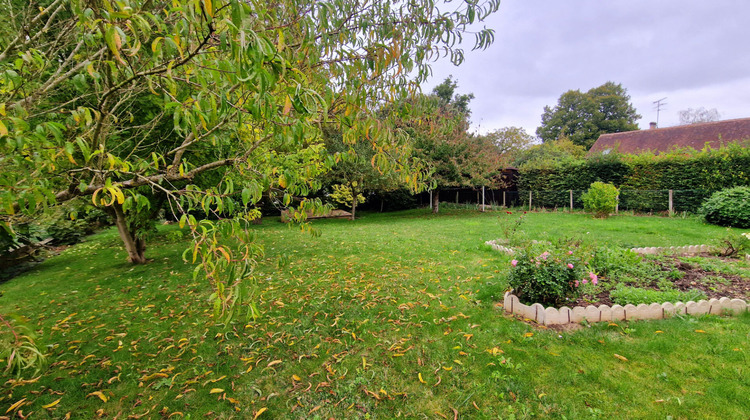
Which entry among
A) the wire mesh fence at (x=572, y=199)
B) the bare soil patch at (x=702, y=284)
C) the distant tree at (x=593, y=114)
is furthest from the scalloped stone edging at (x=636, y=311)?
the distant tree at (x=593, y=114)

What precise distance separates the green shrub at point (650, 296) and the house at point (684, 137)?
1629 cm

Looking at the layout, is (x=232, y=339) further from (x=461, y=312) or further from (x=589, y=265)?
(x=589, y=265)

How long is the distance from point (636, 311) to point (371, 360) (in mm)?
2760

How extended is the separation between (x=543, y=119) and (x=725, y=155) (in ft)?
107

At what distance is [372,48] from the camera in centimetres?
224

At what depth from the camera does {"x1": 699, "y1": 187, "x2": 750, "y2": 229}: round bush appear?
8.12 meters

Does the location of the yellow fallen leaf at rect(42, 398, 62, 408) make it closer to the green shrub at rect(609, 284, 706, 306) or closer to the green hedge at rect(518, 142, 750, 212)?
the green shrub at rect(609, 284, 706, 306)

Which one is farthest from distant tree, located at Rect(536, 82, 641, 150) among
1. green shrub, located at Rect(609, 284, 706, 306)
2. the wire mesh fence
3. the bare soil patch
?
green shrub, located at Rect(609, 284, 706, 306)

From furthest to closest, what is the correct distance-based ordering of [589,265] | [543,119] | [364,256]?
[543,119] < [364,256] < [589,265]

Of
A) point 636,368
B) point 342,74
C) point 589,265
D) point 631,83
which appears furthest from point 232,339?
point 631,83

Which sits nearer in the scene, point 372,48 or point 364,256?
point 372,48

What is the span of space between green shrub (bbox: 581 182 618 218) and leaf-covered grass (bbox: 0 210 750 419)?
9278mm

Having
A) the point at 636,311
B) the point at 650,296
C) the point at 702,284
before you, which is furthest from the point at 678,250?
the point at 636,311

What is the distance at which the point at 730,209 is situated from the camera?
328 inches
